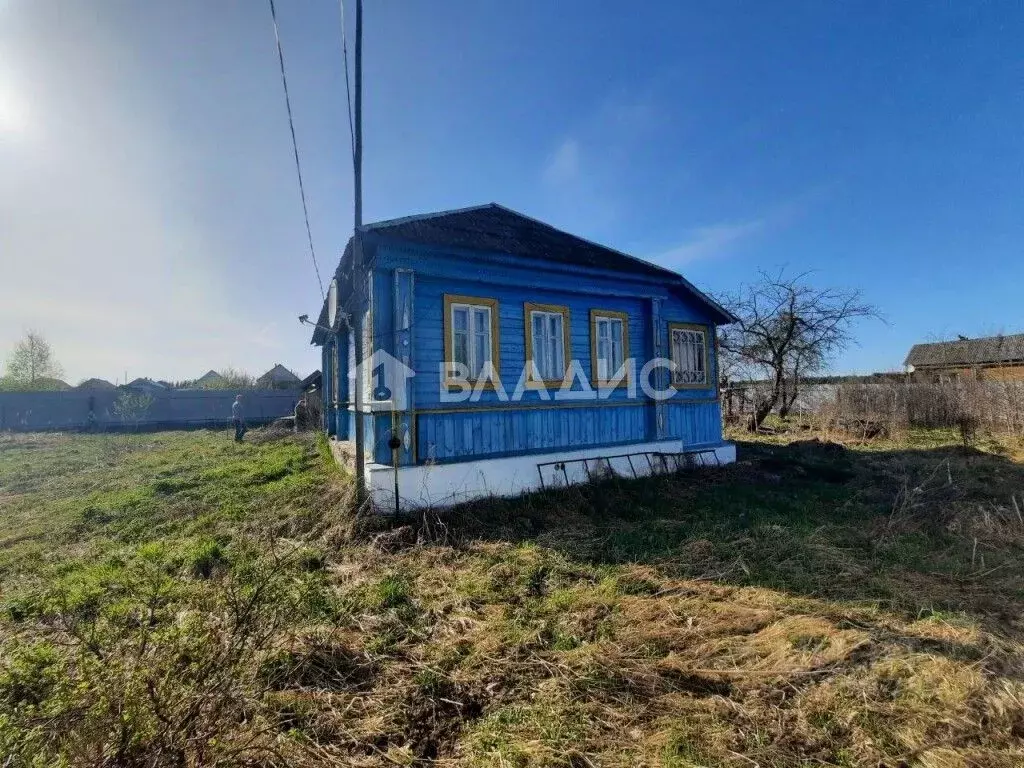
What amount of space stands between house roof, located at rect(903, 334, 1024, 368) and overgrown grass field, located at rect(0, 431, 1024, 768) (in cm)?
3516

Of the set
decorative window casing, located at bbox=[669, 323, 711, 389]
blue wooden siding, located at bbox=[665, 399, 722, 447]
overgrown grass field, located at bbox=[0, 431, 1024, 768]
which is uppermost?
decorative window casing, located at bbox=[669, 323, 711, 389]

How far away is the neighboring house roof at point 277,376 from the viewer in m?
47.1

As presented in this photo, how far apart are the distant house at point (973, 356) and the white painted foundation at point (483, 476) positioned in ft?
92.9

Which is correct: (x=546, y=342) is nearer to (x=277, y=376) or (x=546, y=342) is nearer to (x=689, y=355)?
(x=689, y=355)

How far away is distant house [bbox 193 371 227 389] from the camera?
180 feet

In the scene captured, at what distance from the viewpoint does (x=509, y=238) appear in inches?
316

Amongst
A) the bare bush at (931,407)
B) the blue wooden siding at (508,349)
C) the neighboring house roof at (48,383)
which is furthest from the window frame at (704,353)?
the neighboring house roof at (48,383)

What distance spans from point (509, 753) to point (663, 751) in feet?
2.47

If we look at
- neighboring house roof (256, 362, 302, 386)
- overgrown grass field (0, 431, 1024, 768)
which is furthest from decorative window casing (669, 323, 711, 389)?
neighboring house roof (256, 362, 302, 386)

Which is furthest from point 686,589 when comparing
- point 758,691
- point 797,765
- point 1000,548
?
point 1000,548

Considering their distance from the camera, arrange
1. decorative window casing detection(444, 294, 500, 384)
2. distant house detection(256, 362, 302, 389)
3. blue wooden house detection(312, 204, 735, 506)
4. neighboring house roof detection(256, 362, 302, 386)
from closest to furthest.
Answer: blue wooden house detection(312, 204, 735, 506) → decorative window casing detection(444, 294, 500, 384) → distant house detection(256, 362, 302, 389) → neighboring house roof detection(256, 362, 302, 386)

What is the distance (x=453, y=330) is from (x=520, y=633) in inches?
187

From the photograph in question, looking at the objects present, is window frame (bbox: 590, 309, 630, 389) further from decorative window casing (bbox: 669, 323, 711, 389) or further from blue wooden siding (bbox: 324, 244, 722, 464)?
decorative window casing (bbox: 669, 323, 711, 389)

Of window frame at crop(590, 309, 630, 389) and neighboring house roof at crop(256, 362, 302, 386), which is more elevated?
neighboring house roof at crop(256, 362, 302, 386)
